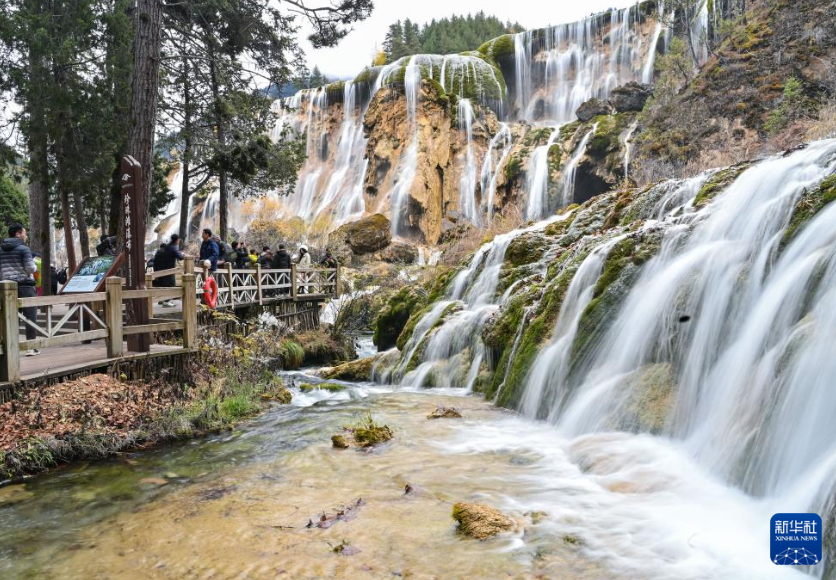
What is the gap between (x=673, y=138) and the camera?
22.0 metres

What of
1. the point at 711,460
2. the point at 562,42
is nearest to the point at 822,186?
the point at 711,460

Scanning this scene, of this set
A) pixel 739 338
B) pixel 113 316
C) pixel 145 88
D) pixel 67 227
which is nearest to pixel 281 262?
pixel 67 227

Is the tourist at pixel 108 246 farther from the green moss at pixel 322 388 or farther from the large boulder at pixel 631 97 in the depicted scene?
the large boulder at pixel 631 97

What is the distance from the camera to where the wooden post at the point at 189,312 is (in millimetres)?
9016

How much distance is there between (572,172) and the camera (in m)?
29.9

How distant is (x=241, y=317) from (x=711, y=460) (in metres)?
13.4

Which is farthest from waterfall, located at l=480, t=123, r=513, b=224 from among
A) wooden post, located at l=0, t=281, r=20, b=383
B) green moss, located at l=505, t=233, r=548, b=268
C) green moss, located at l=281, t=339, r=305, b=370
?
wooden post, located at l=0, t=281, r=20, b=383

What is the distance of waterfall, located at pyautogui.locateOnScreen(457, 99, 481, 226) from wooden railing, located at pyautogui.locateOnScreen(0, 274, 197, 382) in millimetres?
26540

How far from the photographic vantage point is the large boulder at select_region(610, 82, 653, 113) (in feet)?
96.9

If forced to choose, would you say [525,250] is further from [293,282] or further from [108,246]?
[108,246]

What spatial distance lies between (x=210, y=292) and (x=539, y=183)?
72.7ft

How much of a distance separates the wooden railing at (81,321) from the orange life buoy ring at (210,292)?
2406mm

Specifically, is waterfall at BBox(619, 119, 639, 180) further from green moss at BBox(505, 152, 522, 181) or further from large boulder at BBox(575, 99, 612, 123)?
green moss at BBox(505, 152, 522, 181)

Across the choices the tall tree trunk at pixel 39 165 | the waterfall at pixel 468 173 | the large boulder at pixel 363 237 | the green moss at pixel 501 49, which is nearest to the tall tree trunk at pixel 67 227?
the tall tree trunk at pixel 39 165
